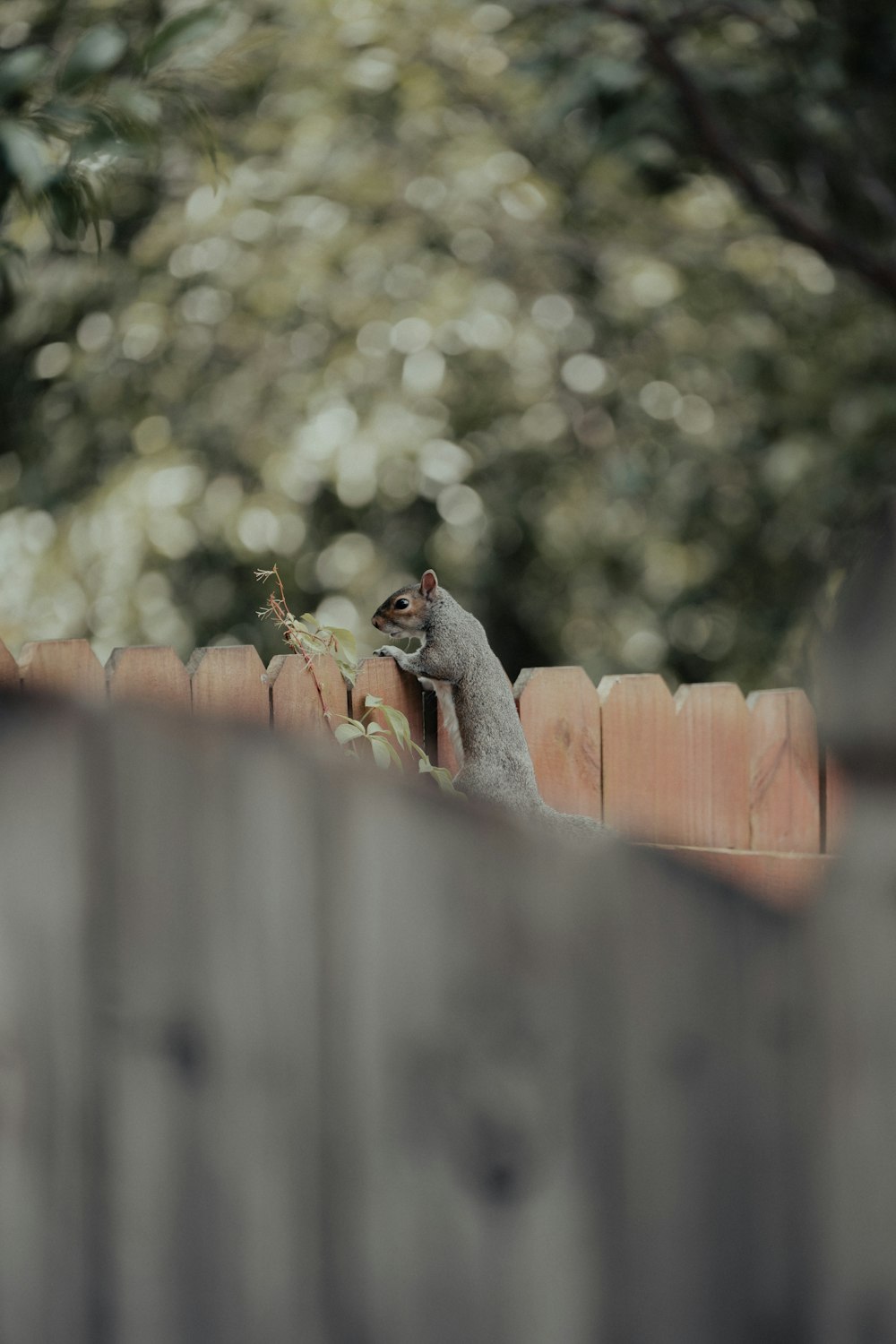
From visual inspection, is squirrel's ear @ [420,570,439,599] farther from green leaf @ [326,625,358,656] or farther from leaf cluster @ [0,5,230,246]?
leaf cluster @ [0,5,230,246]

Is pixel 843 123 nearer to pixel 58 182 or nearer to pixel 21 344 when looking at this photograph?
pixel 21 344

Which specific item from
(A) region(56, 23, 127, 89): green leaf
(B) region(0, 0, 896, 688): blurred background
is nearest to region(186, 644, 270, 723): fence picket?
(A) region(56, 23, 127, 89): green leaf

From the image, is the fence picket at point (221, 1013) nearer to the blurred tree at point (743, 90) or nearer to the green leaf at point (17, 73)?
the green leaf at point (17, 73)

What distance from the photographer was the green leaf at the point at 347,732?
200 centimetres

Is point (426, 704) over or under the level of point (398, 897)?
under

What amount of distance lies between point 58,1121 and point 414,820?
1.01 ft

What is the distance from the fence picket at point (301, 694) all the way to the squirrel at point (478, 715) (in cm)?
26

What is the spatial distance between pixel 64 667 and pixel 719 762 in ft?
4.46

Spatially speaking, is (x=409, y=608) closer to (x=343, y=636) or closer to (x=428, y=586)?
(x=428, y=586)

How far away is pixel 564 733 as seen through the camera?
2.49 m

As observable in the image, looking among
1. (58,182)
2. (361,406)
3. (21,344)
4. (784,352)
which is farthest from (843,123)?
(58,182)

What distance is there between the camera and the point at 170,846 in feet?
2.55

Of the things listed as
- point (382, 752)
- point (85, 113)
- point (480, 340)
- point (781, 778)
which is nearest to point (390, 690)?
point (382, 752)

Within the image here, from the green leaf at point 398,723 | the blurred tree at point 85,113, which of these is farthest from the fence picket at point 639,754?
the blurred tree at point 85,113
